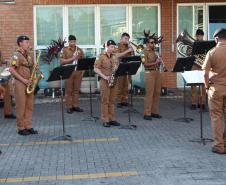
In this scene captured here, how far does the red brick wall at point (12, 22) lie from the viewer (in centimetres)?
1516

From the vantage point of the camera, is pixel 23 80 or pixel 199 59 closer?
pixel 23 80

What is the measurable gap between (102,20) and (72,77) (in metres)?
3.64

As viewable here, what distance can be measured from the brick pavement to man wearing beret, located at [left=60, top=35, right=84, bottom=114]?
4.02 ft

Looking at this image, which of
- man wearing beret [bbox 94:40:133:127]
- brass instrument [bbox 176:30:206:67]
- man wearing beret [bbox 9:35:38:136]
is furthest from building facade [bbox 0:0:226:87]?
man wearing beret [bbox 9:35:38:136]

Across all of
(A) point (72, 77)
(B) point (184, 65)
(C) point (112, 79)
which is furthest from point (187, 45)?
(C) point (112, 79)

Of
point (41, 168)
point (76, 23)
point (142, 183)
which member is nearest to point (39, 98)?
point (76, 23)

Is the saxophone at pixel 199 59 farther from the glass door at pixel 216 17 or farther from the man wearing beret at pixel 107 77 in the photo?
the glass door at pixel 216 17

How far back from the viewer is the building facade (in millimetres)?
15219

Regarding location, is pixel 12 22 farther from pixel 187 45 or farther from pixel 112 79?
pixel 112 79

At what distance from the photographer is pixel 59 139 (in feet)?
31.4

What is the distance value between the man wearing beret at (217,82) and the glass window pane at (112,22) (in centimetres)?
792

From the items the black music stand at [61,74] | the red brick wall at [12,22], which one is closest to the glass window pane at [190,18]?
the red brick wall at [12,22]

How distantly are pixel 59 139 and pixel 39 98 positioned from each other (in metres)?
5.75

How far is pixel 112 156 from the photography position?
8.20 m
